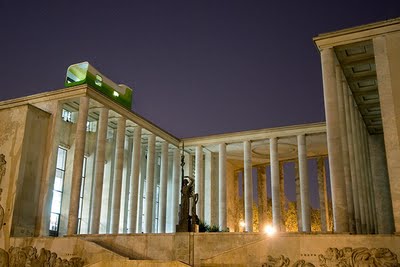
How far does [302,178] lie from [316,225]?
34057 mm

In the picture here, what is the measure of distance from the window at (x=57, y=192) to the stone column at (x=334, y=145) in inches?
829

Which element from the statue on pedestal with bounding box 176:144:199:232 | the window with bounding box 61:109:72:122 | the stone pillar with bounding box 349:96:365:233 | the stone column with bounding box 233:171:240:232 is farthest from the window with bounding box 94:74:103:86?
the stone column with bounding box 233:171:240:232

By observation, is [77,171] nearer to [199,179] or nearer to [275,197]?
[199,179]

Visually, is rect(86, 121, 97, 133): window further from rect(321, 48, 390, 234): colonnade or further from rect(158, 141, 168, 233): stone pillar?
rect(321, 48, 390, 234): colonnade

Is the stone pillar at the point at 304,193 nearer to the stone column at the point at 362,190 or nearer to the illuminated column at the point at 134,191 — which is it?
the stone column at the point at 362,190

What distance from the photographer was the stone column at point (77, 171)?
1114 inches

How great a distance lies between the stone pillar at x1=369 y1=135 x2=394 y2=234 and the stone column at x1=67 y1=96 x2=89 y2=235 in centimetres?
2679

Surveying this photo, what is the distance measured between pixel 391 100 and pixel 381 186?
795 inches

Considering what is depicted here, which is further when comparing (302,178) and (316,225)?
(316,225)

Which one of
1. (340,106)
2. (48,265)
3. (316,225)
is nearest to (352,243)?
(340,106)

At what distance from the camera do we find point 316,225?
220 feet

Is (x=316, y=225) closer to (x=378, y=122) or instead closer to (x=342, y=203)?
(x=378, y=122)

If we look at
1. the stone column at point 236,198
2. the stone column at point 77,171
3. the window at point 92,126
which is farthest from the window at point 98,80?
the stone column at point 236,198

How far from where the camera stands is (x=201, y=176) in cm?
4244
